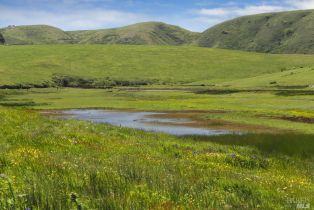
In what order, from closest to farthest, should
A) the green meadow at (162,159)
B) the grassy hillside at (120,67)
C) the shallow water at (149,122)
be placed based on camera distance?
the green meadow at (162,159), the shallow water at (149,122), the grassy hillside at (120,67)

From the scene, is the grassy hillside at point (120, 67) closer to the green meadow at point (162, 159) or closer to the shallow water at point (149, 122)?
the green meadow at point (162, 159)

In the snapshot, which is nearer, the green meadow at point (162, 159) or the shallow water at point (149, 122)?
the green meadow at point (162, 159)

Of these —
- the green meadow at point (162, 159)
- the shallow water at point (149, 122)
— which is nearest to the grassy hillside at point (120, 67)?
the green meadow at point (162, 159)

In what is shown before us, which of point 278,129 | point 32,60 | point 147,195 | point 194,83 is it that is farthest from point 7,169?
point 32,60

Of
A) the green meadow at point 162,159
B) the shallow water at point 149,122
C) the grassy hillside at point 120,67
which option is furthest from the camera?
the grassy hillside at point 120,67

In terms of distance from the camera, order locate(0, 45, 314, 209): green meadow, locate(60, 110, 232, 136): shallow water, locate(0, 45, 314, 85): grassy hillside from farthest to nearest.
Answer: locate(0, 45, 314, 85): grassy hillside → locate(60, 110, 232, 136): shallow water → locate(0, 45, 314, 209): green meadow

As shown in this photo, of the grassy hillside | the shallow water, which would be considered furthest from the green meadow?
the grassy hillside

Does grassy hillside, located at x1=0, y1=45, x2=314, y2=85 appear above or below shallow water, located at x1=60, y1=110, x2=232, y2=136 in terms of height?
above

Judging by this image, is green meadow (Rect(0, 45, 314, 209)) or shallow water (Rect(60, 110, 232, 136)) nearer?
green meadow (Rect(0, 45, 314, 209))

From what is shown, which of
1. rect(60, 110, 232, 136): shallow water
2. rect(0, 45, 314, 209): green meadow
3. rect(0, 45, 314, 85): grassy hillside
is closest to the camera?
rect(0, 45, 314, 209): green meadow

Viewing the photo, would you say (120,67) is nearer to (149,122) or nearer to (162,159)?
(149,122)

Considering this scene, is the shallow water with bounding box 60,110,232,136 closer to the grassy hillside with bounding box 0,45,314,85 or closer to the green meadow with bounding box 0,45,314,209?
the green meadow with bounding box 0,45,314,209

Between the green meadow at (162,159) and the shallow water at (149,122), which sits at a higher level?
the green meadow at (162,159)

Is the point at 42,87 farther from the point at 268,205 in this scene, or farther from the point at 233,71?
the point at 268,205
